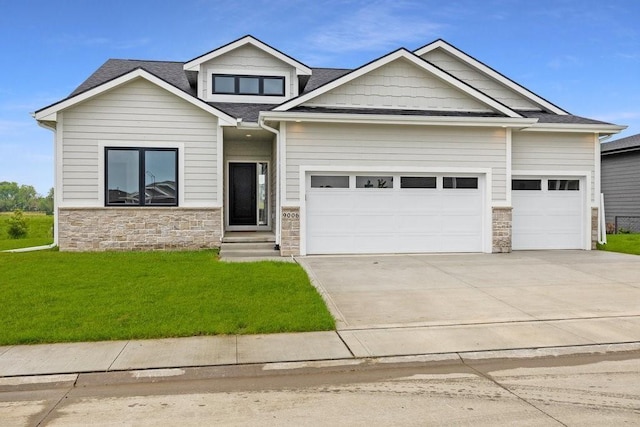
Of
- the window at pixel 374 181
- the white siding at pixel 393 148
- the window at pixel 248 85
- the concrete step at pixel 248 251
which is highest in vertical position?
the window at pixel 248 85

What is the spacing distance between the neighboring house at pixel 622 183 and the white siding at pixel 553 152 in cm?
1080

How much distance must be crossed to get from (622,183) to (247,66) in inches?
774

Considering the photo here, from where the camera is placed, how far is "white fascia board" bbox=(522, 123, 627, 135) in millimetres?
13531

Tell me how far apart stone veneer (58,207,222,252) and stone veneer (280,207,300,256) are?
2005 millimetres

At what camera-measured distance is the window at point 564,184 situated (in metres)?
14.2

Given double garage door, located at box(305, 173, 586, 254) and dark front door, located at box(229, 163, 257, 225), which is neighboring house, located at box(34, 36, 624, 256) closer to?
double garage door, located at box(305, 173, 586, 254)

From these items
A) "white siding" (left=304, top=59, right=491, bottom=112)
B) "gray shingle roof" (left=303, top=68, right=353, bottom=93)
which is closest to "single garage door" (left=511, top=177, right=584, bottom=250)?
"white siding" (left=304, top=59, right=491, bottom=112)

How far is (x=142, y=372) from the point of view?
4.59 metres

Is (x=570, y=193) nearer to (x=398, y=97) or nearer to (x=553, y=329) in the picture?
(x=398, y=97)

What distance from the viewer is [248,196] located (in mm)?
15797

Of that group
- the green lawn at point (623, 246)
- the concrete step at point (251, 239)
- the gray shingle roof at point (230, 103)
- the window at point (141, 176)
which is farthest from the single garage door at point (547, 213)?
the window at point (141, 176)

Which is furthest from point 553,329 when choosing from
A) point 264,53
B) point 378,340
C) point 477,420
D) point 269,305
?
point 264,53

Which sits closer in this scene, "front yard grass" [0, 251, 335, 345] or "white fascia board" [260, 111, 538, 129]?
"front yard grass" [0, 251, 335, 345]

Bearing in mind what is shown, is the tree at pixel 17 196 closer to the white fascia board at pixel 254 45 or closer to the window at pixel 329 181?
the white fascia board at pixel 254 45
